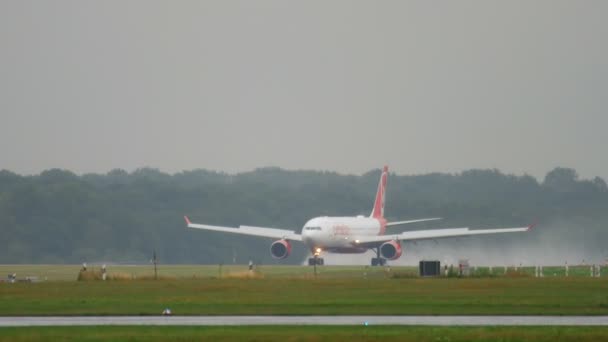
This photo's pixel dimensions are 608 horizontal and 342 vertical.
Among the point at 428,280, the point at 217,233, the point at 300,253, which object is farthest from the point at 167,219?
the point at 428,280

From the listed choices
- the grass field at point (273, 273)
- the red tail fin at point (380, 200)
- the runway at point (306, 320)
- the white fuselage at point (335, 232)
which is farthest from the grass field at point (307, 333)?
the red tail fin at point (380, 200)

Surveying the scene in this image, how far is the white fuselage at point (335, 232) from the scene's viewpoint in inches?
4072

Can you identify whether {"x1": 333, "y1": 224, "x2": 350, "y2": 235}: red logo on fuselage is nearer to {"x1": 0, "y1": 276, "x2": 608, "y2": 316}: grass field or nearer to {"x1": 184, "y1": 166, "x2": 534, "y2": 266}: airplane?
{"x1": 184, "y1": 166, "x2": 534, "y2": 266}: airplane

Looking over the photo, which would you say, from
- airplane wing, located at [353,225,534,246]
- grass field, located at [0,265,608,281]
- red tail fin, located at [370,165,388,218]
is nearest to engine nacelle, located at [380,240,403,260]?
airplane wing, located at [353,225,534,246]

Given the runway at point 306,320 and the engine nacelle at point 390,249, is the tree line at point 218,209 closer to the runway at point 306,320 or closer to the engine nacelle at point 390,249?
the engine nacelle at point 390,249

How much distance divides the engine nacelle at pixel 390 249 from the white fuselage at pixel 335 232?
2772mm

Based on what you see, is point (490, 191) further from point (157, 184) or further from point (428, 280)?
point (428, 280)

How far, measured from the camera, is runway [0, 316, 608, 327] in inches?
1384

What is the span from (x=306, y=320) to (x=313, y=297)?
10947mm

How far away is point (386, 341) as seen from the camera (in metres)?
29.8

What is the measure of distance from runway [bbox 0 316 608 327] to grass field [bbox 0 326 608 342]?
5.48ft

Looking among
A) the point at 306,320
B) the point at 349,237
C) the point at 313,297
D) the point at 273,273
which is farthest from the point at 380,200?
the point at 306,320

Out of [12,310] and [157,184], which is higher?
[157,184]

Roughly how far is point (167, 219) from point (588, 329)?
4119 inches
